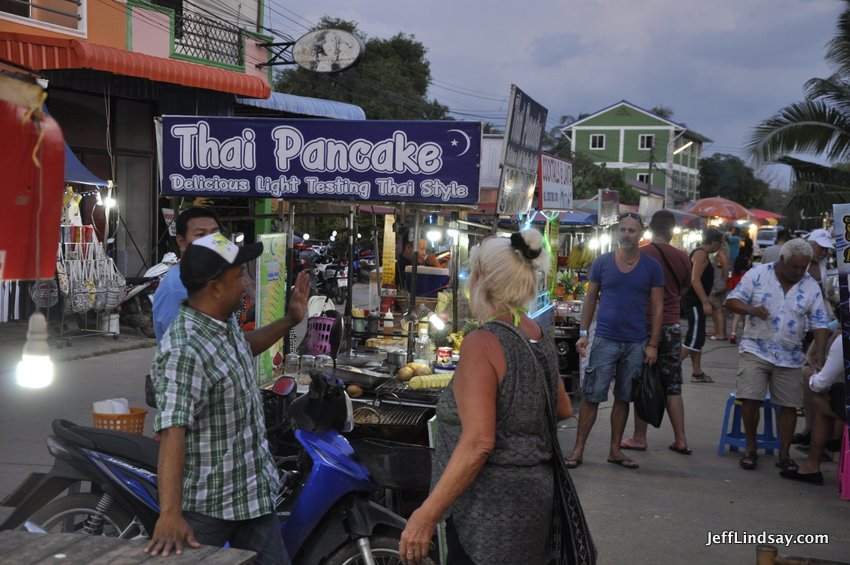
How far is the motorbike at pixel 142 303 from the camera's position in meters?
13.7

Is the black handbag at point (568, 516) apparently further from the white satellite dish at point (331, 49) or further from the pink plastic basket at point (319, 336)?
the white satellite dish at point (331, 49)

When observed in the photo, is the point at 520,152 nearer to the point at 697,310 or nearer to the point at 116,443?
the point at 697,310

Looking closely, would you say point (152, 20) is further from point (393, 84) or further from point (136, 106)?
point (393, 84)

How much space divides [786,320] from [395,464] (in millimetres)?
3994

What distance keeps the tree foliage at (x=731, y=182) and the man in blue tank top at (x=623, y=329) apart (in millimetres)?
78225

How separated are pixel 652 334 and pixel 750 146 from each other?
14945 millimetres

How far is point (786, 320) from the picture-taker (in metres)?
6.85

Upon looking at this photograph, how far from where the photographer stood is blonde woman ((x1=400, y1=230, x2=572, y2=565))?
2811 mm

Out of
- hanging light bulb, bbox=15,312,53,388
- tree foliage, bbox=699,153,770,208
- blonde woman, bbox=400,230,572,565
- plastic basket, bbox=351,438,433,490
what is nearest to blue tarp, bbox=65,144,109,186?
plastic basket, bbox=351,438,433,490

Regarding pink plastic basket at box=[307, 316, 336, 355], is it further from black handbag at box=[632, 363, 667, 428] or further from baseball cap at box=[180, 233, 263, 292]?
baseball cap at box=[180, 233, 263, 292]

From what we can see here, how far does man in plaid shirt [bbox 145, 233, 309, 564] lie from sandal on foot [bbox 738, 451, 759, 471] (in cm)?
522

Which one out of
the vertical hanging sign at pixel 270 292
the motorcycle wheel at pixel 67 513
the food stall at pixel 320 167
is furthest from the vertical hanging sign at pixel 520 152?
the motorcycle wheel at pixel 67 513

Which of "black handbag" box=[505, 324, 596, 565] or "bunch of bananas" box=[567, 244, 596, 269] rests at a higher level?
"bunch of bananas" box=[567, 244, 596, 269]

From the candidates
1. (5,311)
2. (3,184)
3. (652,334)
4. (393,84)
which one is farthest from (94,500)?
(393,84)
